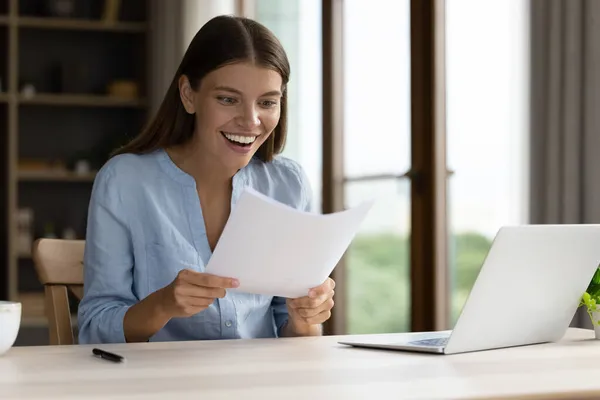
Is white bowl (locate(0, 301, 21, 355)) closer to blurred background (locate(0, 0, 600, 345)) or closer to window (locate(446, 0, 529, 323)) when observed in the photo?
blurred background (locate(0, 0, 600, 345))

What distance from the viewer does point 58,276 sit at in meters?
1.81

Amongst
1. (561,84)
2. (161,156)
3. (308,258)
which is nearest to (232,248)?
(308,258)

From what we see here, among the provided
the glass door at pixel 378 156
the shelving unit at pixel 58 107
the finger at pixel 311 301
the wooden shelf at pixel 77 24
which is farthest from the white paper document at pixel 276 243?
the wooden shelf at pixel 77 24

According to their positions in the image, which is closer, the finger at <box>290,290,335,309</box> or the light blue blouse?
the finger at <box>290,290,335,309</box>

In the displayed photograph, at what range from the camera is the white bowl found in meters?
1.36

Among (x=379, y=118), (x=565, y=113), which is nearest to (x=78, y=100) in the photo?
(x=379, y=118)

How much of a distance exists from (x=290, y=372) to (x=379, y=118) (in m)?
2.51

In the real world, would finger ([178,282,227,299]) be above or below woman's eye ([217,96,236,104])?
below

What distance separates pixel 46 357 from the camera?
1.34 meters

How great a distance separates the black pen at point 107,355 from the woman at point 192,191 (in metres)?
0.32

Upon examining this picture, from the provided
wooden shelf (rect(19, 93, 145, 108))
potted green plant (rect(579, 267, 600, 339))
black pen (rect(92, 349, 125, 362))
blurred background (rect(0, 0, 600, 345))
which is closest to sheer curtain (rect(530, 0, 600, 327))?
blurred background (rect(0, 0, 600, 345))

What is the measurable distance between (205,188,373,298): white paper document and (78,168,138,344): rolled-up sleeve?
0.38m

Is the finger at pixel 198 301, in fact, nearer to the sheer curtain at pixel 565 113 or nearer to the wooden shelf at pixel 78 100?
the sheer curtain at pixel 565 113

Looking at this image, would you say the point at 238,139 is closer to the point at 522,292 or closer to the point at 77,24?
the point at 522,292
